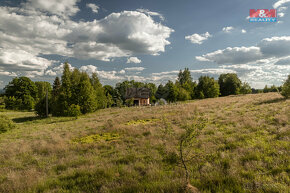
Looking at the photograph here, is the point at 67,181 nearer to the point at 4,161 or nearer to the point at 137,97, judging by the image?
the point at 4,161

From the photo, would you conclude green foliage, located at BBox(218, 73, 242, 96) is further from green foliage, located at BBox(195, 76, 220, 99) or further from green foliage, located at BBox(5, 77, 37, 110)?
green foliage, located at BBox(5, 77, 37, 110)

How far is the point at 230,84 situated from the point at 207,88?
16189mm

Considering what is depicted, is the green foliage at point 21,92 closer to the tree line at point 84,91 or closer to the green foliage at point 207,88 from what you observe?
the tree line at point 84,91

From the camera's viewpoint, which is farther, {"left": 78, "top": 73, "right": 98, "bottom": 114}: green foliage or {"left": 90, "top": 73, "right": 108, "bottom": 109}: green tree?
{"left": 90, "top": 73, "right": 108, "bottom": 109}: green tree

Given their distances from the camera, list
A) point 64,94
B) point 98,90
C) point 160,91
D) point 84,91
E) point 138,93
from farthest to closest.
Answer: point 160,91 < point 138,93 < point 98,90 < point 84,91 < point 64,94

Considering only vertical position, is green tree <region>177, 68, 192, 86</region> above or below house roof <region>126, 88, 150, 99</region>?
above

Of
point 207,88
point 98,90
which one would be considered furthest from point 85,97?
point 207,88

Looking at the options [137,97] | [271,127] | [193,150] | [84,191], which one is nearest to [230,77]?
[137,97]

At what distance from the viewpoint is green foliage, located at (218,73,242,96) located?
2581 inches

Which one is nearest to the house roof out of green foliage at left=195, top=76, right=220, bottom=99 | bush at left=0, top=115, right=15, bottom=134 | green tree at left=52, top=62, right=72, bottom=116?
green tree at left=52, top=62, right=72, bottom=116

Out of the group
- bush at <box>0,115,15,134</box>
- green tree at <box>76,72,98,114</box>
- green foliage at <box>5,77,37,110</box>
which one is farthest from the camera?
green foliage at <box>5,77,37,110</box>

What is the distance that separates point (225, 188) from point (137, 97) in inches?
1843

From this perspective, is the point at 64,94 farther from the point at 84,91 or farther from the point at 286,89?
the point at 286,89

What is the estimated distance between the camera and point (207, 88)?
60719mm
